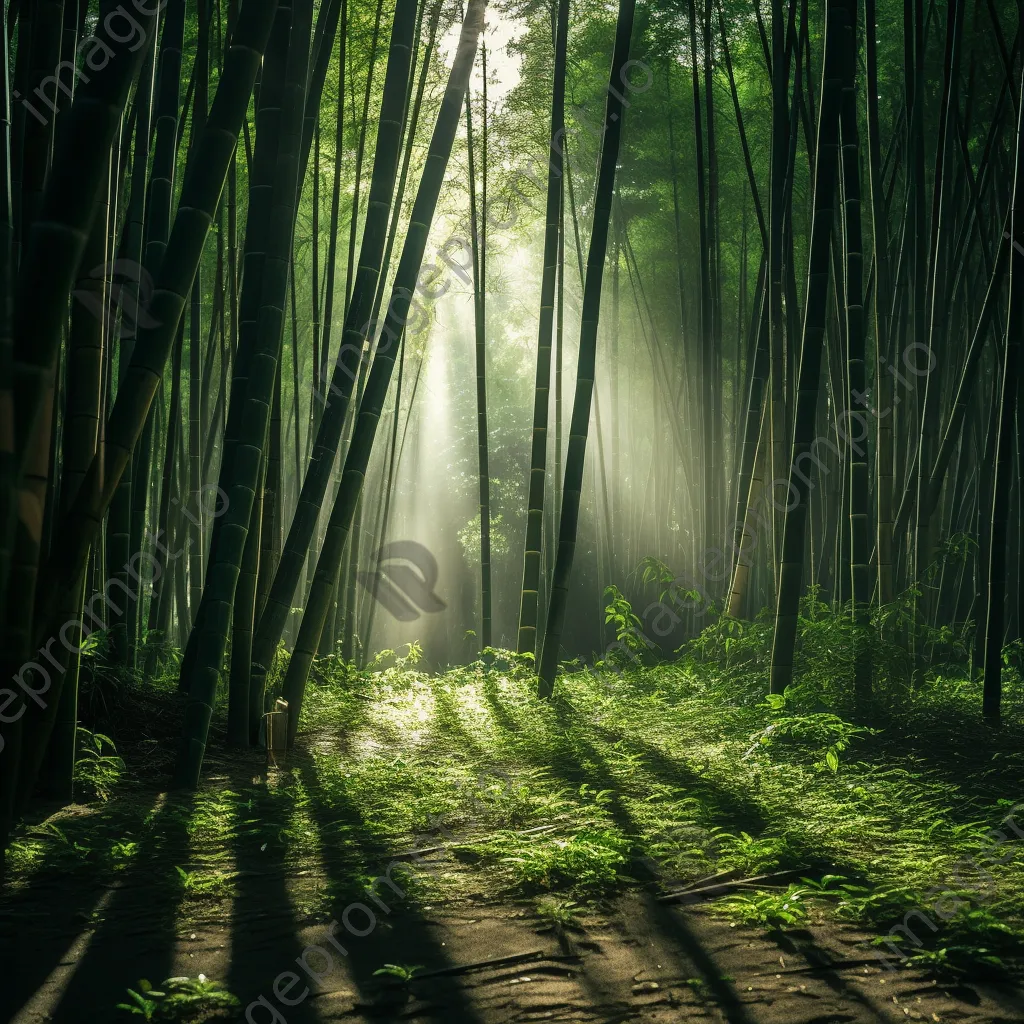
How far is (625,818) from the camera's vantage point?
1994 mm

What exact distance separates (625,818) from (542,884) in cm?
45

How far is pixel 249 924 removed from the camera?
138cm

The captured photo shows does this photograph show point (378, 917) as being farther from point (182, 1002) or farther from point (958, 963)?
point (958, 963)

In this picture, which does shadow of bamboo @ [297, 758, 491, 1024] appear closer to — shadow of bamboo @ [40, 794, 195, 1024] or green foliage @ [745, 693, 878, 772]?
shadow of bamboo @ [40, 794, 195, 1024]

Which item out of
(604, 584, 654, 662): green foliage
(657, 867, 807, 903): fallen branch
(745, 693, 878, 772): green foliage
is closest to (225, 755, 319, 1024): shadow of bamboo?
(657, 867, 807, 903): fallen branch

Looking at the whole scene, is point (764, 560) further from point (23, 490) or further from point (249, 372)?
point (23, 490)

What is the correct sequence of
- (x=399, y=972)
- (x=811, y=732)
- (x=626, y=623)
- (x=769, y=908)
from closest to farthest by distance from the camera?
(x=399, y=972) < (x=769, y=908) < (x=811, y=732) < (x=626, y=623)

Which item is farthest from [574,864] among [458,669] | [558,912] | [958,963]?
[458,669]

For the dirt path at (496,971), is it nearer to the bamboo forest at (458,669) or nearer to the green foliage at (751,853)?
the bamboo forest at (458,669)

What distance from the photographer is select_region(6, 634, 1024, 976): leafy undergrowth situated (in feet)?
4.94

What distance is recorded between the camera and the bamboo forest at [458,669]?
125 cm

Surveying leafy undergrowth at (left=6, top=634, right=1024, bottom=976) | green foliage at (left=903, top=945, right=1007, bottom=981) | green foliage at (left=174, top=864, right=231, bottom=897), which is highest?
green foliage at (left=903, top=945, right=1007, bottom=981)

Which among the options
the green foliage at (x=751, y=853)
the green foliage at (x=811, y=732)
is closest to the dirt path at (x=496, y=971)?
the green foliage at (x=751, y=853)

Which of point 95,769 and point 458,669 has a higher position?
point 95,769
